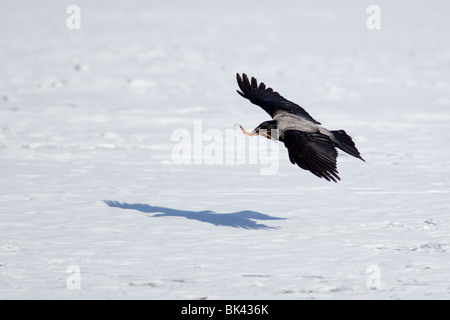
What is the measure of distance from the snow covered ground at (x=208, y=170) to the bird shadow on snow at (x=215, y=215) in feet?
0.10

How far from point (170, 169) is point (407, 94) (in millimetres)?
8267

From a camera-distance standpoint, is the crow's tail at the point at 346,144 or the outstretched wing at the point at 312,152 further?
the crow's tail at the point at 346,144

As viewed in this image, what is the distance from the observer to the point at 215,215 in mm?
7891

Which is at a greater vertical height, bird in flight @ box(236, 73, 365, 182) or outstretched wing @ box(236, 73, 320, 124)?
outstretched wing @ box(236, 73, 320, 124)

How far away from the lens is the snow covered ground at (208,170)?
5.86 m

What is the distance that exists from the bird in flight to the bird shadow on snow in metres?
0.84

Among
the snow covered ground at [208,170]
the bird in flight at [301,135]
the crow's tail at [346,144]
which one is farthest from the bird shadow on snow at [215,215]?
the crow's tail at [346,144]

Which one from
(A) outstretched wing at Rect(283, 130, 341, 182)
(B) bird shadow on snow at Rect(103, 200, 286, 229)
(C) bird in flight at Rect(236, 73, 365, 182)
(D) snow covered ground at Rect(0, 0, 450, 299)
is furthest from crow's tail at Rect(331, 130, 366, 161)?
(B) bird shadow on snow at Rect(103, 200, 286, 229)

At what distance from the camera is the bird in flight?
682cm

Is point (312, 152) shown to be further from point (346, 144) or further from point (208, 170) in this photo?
point (208, 170)

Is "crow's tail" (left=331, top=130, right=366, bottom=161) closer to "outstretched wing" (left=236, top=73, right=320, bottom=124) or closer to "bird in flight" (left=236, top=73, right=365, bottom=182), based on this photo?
"bird in flight" (left=236, top=73, right=365, bottom=182)

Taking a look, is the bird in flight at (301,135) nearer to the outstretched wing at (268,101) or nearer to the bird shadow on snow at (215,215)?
the outstretched wing at (268,101)

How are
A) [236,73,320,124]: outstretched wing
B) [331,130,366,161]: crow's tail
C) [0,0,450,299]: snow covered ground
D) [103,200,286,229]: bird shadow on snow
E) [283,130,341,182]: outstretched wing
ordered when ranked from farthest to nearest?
1. [236,73,320,124]: outstretched wing
2. [103,200,286,229]: bird shadow on snow
3. [331,130,366,161]: crow's tail
4. [283,130,341,182]: outstretched wing
5. [0,0,450,299]: snow covered ground

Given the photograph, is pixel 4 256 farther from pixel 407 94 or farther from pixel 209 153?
pixel 407 94
